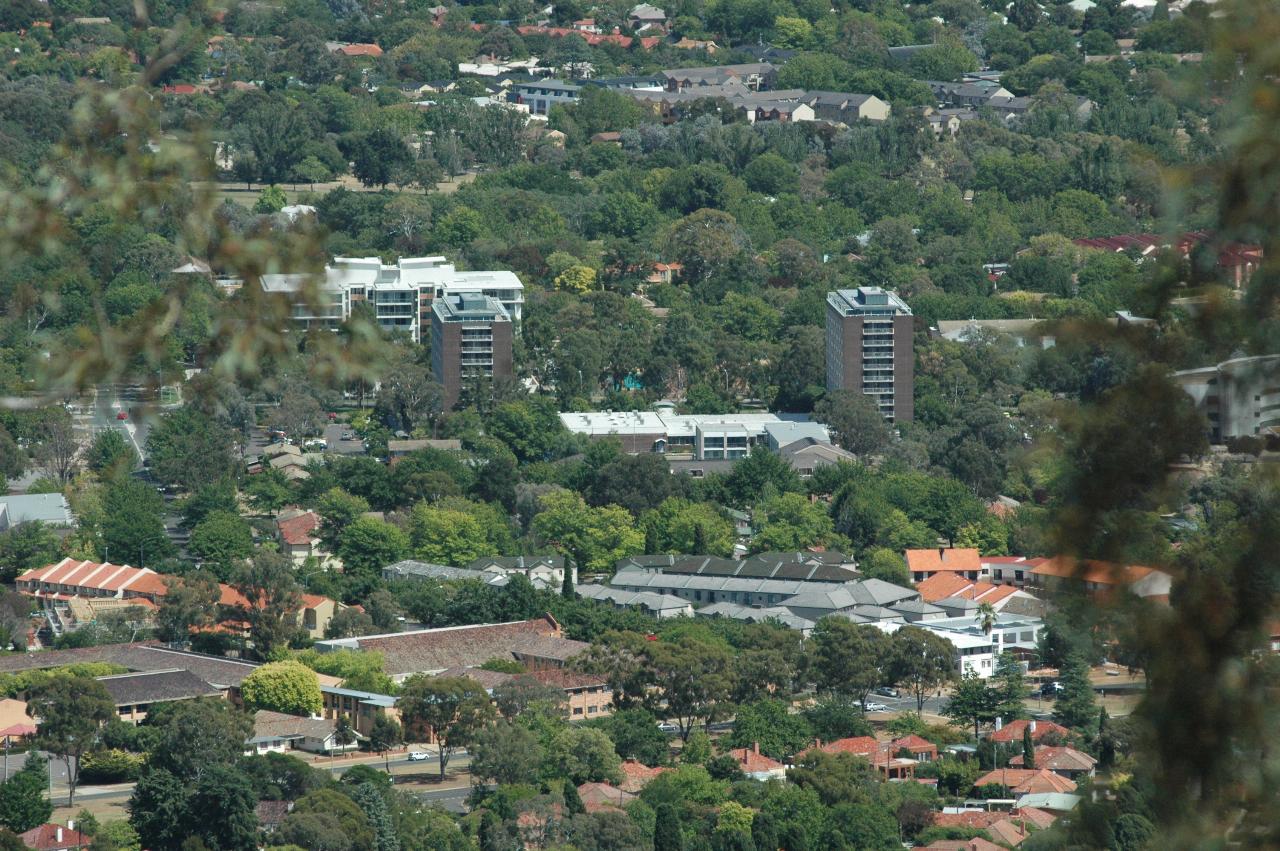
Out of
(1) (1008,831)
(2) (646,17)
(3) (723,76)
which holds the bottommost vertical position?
(3) (723,76)

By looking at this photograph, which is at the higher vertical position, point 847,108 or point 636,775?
point 636,775

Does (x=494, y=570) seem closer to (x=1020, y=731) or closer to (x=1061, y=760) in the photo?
(x=1020, y=731)

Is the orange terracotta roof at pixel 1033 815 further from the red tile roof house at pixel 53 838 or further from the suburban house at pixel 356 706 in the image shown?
the red tile roof house at pixel 53 838

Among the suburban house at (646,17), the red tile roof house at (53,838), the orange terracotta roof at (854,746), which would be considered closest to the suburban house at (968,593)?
the orange terracotta roof at (854,746)

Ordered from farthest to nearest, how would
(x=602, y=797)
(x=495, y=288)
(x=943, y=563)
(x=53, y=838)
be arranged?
(x=495, y=288), (x=943, y=563), (x=602, y=797), (x=53, y=838)

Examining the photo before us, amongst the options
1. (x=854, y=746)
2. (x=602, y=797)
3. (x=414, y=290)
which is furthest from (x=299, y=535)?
(x=602, y=797)

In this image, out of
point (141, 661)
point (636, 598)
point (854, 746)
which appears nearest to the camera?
point (854, 746)

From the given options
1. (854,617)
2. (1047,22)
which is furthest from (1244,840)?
(1047,22)

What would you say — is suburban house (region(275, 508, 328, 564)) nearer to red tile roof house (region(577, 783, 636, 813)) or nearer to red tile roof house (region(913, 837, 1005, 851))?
red tile roof house (region(577, 783, 636, 813))
